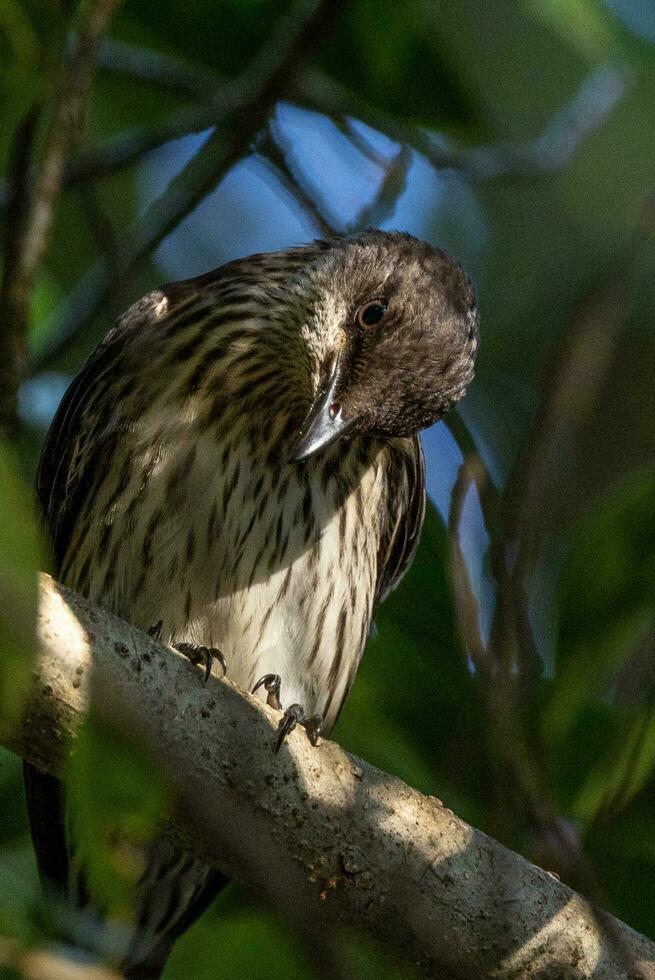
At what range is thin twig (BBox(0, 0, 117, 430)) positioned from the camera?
11.6 ft

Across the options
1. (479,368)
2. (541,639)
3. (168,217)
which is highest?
(479,368)

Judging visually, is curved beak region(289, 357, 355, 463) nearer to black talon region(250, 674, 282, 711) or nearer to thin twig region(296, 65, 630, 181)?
black talon region(250, 674, 282, 711)

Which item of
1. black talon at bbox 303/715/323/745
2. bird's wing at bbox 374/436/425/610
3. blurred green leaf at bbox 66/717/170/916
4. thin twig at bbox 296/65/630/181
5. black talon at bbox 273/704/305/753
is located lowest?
blurred green leaf at bbox 66/717/170/916

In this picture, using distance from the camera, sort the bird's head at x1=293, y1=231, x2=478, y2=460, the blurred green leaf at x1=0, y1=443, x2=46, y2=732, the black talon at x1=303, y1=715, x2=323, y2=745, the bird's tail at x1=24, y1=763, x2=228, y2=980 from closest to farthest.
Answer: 1. the blurred green leaf at x1=0, y1=443, x2=46, y2=732
2. the black talon at x1=303, y1=715, x2=323, y2=745
3. the bird's head at x1=293, y1=231, x2=478, y2=460
4. the bird's tail at x1=24, y1=763, x2=228, y2=980

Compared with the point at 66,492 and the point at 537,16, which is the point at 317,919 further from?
the point at 537,16

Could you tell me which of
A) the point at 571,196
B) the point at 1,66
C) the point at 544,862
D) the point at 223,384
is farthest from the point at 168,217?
the point at 571,196

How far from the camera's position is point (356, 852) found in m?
2.74

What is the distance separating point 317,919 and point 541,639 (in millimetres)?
1465

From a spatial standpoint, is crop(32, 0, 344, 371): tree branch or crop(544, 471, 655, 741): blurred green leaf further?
crop(32, 0, 344, 371): tree branch

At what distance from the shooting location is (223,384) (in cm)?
398

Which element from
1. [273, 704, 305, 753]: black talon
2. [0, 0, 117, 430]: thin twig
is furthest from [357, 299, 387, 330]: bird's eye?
[273, 704, 305, 753]: black talon

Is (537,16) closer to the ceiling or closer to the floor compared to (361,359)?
closer to the ceiling

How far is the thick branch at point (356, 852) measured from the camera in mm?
2609

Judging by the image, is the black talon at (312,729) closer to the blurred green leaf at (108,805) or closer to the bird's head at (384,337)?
the bird's head at (384,337)
